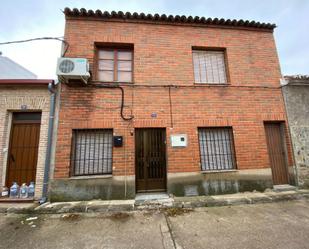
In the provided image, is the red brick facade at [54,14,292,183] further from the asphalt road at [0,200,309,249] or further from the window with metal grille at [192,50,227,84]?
the asphalt road at [0,200,309,249]

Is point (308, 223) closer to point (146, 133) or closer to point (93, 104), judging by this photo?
point (146, 133)

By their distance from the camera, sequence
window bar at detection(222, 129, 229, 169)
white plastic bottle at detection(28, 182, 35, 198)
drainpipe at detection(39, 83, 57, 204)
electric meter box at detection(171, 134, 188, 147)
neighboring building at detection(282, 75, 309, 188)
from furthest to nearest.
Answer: neighboring building at detection(282, 75, 309, 188), window bar at detection(222, 129, 229, 169), electric meter box at detection(171, 134, 188, 147), white plastic bottle at detection(28, 182, 35, 198), drainpipe at detection(39, 83, 57, 204)

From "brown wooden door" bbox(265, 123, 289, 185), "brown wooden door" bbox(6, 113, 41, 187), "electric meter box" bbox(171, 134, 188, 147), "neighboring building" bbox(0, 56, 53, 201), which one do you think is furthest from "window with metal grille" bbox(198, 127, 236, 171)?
"brown wooden door" bbox(6, 113, 41, 187)

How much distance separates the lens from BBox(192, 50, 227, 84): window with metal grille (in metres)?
5.95

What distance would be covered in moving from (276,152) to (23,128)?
29.9ft

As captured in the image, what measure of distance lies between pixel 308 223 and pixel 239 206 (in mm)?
1405

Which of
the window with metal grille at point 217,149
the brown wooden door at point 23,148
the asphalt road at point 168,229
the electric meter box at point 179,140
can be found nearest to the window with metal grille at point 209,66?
the window with metal grille at point 217,149

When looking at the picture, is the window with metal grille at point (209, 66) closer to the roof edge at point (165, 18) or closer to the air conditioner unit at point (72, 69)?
the roof edge at point (165, 18)

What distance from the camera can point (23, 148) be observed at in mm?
5082

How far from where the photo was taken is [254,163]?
5344mm

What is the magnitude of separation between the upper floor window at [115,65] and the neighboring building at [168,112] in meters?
0.04

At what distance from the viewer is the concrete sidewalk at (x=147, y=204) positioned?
413cm

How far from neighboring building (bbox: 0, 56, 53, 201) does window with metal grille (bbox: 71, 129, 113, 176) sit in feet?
3.20

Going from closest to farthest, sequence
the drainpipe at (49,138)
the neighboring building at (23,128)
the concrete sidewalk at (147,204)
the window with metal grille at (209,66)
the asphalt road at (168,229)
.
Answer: the asphalt road at (168,229) → the concrete sidewalk at (147,204) → the drainpipe at (49,138) → the neighboring building at (23,128) → the window with metal grille at (209,66)
